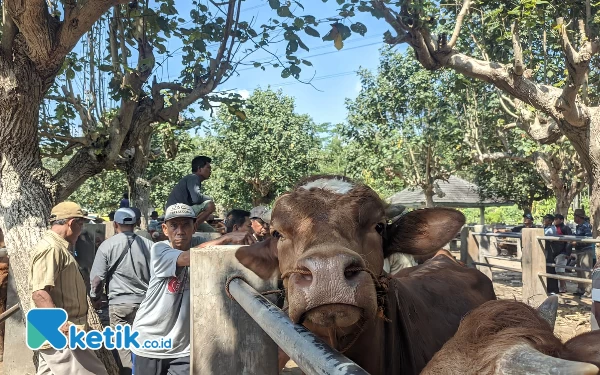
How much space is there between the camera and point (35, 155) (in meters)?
5.66

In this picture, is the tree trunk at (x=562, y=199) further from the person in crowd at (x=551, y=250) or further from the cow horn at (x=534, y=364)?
the cow horn at (x=534, y=364)

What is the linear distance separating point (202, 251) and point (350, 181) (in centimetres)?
88

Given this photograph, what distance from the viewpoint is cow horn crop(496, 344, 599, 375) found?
36.2 inches

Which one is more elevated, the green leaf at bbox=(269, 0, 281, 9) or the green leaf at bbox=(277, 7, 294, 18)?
the green leaf at bbox=(269, 0, 281, 9)

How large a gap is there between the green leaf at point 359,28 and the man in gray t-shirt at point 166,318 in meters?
3.54

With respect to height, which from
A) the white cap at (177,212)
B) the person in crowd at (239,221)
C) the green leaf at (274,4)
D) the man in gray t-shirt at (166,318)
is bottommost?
the man in gray t-shirt at (166,318)

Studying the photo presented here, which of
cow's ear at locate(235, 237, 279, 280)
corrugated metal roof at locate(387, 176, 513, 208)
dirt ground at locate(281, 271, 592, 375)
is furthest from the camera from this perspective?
corrugated metal roof at locate(387, 176, 513, 208)

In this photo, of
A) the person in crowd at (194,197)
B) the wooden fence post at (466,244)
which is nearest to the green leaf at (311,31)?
the person in crowd at (194,197)

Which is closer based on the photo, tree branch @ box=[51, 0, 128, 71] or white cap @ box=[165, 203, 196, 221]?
white cap @ box=[165, 203, 196, 221]

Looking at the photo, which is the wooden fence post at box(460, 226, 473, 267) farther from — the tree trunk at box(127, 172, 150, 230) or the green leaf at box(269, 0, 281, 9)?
the tree trunk at box(127, 172, 150, 230)

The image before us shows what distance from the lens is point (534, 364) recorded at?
3.26ft

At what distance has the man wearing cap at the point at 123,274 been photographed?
568 cm

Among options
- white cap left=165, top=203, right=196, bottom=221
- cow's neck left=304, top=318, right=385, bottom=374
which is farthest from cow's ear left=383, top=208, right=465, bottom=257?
white cap left=165, top=203, right=196, bottom=221

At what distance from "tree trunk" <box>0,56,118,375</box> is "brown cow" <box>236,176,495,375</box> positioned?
151 inches
